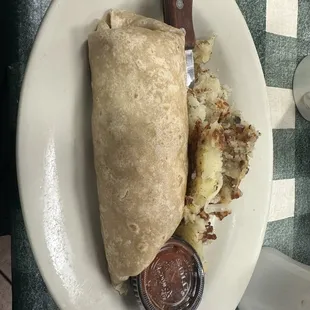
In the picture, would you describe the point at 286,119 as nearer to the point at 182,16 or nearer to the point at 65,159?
the point at 182,16

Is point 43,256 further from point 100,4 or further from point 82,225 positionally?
point 100,4

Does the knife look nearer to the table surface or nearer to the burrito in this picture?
the burrito

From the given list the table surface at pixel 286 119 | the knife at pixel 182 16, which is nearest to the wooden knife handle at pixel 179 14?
the knife at pixel 182 16

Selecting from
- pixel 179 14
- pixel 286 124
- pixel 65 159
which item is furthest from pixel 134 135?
pixel 286 124

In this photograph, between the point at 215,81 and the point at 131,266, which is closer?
the point at 131,266

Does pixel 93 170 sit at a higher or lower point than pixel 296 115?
higher

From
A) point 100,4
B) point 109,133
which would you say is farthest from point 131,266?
point 100,4
